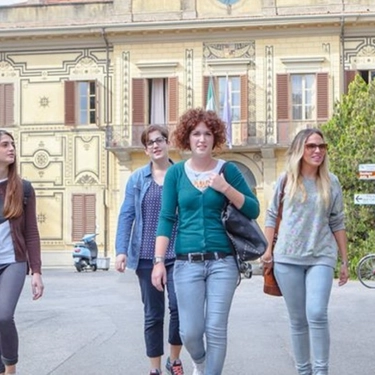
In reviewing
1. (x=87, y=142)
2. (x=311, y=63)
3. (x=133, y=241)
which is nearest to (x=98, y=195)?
(x=87, y=142)

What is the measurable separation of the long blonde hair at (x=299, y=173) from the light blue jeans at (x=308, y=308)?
48 centimetres

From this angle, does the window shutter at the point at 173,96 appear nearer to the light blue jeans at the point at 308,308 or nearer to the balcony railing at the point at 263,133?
the balcony railing at the point at 263,133

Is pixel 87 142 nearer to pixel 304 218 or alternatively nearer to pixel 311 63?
pixel 311 63

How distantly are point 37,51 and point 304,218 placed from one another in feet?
99.6

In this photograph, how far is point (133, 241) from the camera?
688cm

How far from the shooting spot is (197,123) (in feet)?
19.2

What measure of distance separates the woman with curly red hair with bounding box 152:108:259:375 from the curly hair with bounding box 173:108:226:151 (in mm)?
29

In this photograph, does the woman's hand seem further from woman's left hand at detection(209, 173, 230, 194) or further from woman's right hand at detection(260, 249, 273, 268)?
woman's left hand at detection(209, 173, 230, 194)

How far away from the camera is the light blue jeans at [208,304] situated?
18.2 ft

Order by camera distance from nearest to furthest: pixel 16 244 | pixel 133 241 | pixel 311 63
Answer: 1. pixel 16 244
2. pixel 133 241
3. pixel 311 63

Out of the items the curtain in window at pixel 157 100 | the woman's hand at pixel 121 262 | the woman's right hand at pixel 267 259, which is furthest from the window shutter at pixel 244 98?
the woman's right hand at pixel 267 259

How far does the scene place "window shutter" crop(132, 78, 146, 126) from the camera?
34281mm

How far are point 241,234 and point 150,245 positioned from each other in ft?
4.32

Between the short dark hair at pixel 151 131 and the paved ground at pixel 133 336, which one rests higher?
the short dark hair at pixel 151 131
